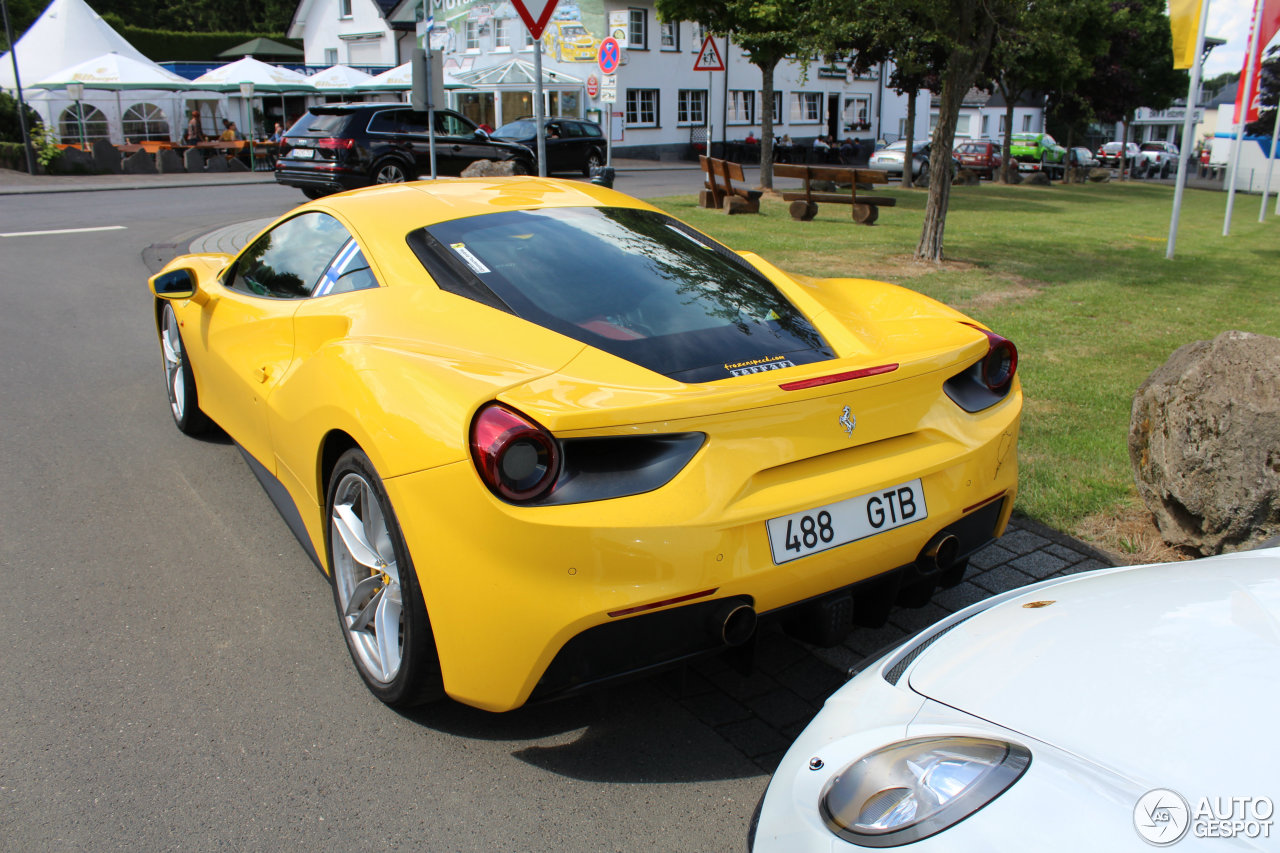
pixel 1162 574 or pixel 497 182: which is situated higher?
pixel 497 182

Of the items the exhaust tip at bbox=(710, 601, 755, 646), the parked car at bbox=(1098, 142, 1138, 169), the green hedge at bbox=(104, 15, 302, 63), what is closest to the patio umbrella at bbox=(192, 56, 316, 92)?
the green hedge at bbox=(104, 15, 302, 63)

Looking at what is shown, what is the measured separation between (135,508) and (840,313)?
3217 mm

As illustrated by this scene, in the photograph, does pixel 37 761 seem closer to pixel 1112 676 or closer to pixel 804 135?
pixel 1112 676

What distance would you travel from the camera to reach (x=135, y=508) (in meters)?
4.32

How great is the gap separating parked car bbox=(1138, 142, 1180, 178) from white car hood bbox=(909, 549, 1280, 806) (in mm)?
51908

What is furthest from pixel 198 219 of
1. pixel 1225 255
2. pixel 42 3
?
pixel 42 3

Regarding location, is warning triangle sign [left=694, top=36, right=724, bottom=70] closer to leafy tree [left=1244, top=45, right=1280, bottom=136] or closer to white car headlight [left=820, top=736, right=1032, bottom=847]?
white car headlight [left=820, top=736, right=1032, bottom=847]

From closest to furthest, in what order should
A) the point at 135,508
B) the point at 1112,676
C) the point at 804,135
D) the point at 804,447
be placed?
the point at 1112,676
the point at 804,447
the point at 135,508
the point at 804,135

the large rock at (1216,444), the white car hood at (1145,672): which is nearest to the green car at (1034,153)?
the large rock at (1216,444)

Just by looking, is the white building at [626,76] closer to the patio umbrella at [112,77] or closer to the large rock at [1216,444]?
the patio umbrella at [112,77]

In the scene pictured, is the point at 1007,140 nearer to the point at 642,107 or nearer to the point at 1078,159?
the point at 1078,159

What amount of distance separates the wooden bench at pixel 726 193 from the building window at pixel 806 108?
108 feet

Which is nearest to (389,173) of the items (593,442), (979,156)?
(593,442)

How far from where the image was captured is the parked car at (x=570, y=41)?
38844 millimetres
